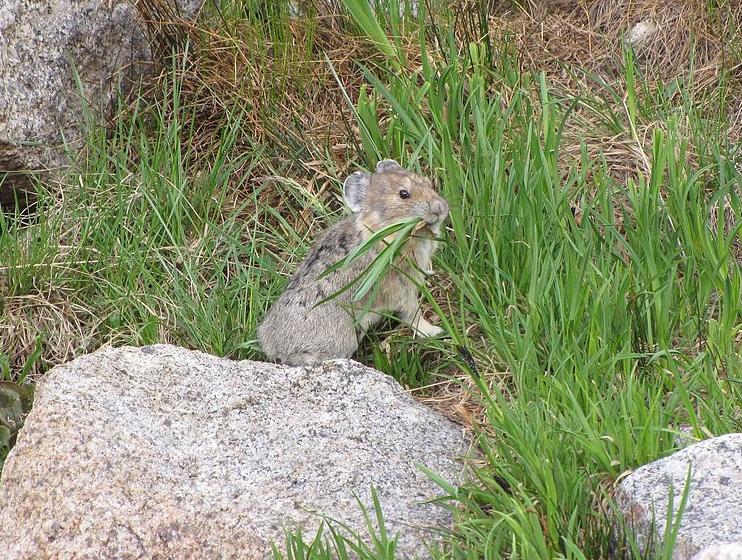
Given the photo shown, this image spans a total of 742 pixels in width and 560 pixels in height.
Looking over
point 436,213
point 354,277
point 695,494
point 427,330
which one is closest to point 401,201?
point 436,213

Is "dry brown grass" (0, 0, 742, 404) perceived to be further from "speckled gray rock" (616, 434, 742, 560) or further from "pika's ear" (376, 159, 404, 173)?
"speckled gray rock" (616, 434, 742, 560)

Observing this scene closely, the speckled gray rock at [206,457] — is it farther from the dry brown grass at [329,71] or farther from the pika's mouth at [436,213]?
the dry brown grass at [329,71]

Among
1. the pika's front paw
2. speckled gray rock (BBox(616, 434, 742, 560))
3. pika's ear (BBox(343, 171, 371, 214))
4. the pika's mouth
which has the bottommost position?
the pika's front paw

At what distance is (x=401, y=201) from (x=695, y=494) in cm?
233

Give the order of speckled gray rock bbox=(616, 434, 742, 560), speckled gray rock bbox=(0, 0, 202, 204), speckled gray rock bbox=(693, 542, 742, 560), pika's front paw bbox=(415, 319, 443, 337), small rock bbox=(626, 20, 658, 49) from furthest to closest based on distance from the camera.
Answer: small rock bbox=(626, 20, 658, 49) → speckled gray rock bbox=(0, 0, 202, 204) → pika's front paw bbox=(415, 319, 443, 337) → speckled gray rock bbox=(616, 434, 742, 560) → speckled gray rock bbox=(693, 542, 742, 560)

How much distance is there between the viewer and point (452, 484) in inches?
173

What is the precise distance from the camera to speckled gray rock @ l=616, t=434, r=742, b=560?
3523 mm

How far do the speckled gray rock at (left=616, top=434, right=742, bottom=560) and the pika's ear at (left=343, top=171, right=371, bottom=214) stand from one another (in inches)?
91.3

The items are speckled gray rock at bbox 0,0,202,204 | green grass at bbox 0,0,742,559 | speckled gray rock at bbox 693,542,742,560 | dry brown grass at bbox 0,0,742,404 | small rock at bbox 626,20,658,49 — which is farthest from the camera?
small rock at bbox 626,20,658,49

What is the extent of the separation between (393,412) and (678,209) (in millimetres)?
A: 1730

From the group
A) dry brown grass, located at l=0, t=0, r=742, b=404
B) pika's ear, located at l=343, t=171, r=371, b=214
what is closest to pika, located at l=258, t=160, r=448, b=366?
pika's ear, located at l=343, t=171, r=371, b=214

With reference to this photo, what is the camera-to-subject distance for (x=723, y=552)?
10.1 ft

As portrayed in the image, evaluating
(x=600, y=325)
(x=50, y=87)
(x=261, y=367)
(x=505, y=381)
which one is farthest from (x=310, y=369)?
(x=50, y=87)

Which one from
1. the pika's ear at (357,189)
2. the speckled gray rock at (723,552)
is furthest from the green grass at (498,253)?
the speckled gray rock at (723,552)
